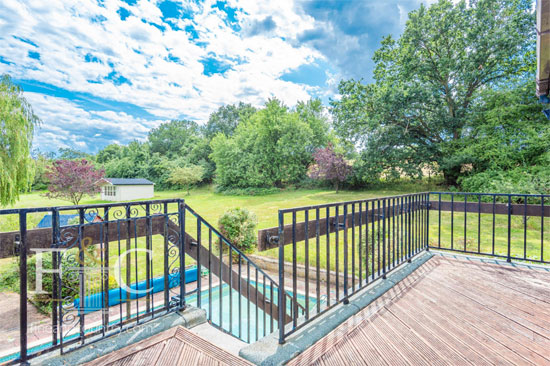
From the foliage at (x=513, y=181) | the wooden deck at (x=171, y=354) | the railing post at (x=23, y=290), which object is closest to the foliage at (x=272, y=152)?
the foliage at (x=513, y=181)

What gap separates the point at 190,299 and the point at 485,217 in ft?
33.4

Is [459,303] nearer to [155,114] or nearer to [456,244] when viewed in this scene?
[456,244]

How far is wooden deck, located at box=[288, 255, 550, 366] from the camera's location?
4.29ft

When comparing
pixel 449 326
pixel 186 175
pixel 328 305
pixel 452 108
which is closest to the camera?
pixel 449 326

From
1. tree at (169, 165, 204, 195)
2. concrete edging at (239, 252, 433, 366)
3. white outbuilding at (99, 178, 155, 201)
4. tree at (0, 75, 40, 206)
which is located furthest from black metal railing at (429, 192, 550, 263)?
white outbuilding at (99, 178, 155, 201)

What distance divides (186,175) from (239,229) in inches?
650

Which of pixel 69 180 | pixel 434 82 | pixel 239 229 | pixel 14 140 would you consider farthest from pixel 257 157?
pixel 14 140

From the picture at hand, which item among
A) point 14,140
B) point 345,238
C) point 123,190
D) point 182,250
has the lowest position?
point 123,190

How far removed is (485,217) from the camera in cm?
879

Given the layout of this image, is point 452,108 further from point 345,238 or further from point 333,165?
point 345,238

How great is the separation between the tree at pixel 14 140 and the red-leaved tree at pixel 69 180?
5385mm

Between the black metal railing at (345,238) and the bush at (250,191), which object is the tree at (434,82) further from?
the black metal railing at (345,238)

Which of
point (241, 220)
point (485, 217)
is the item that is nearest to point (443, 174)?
point (485, 217)

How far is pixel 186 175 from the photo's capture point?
2130 cm
